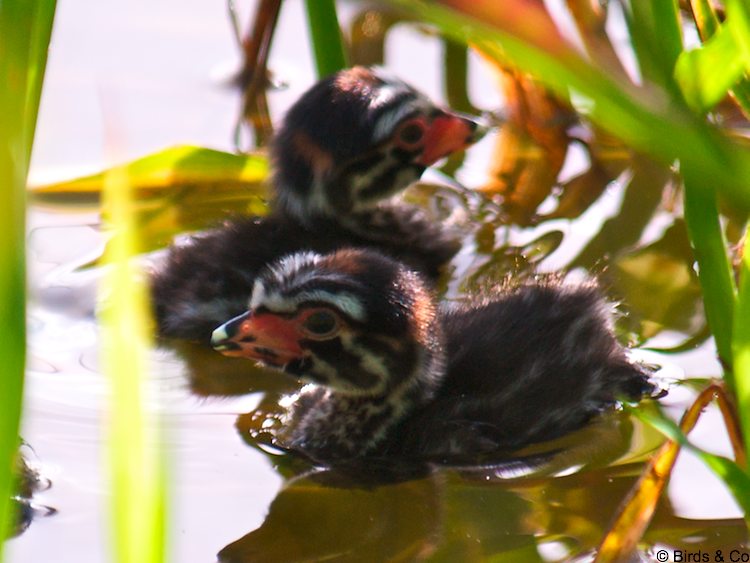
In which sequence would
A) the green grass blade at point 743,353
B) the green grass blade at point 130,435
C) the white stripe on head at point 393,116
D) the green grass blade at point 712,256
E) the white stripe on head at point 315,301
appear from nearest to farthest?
the green grass blade at point 130,435
the green grass blade at point 743,353
the green grass blade at point 712,256
the white stripe on head at point 315,301
the white stripe on head at point 393,116

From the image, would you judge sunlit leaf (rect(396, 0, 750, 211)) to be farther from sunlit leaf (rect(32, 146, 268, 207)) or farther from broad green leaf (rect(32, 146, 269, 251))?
sunlit leaf (rect(32, 146, 268, 207))

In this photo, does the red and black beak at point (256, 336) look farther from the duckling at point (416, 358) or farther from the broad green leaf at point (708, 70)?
the broad green leaf at point (708, 70)

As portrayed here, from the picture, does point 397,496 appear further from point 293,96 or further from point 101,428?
point 293,96

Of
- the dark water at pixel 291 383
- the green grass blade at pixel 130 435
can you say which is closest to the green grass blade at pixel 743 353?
the dark water at pixel 291 383

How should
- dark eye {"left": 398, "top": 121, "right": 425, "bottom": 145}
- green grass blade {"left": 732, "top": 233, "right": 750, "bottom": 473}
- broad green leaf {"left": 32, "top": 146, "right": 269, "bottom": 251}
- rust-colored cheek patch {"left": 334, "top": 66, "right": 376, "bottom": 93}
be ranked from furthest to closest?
broad green leaf {"left": 32, "top": 146, "right": 269, "bottom": 251}
dark eye {"left": 398, "top": 121, "right": 425, "bottom": 145}
rust-colored cheek patch {"left": 334, "top": 66, "right": 376, "bottom": 93}
green grass blade {"left": 732, "top": 233, "right": 750, "bottom": 473}

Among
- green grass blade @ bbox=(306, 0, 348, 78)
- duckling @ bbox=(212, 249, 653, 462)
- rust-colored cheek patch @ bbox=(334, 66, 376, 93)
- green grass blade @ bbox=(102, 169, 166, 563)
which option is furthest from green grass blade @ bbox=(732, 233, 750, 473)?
green grass blade @ bbox=(306, 0, 348, 78)

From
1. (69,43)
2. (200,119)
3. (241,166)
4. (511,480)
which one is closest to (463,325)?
(511,480)
